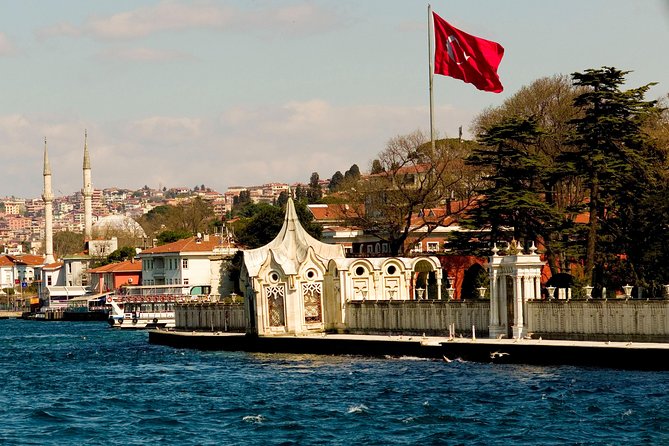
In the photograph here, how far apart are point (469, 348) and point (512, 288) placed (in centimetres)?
373

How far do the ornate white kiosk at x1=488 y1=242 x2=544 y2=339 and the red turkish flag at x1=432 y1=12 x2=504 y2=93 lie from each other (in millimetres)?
11490

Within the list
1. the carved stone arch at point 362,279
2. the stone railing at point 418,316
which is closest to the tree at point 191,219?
the carved stone arch at point 362,279

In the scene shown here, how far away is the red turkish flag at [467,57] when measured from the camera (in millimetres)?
60250

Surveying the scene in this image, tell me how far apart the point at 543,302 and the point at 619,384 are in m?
11.1

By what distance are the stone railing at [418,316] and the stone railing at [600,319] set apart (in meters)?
3.43

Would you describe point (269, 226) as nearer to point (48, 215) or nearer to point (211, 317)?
point (211, 317)

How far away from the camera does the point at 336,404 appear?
3753cm

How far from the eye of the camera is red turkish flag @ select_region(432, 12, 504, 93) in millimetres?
60250

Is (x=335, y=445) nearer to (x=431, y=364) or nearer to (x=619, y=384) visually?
(x=619, y=384)

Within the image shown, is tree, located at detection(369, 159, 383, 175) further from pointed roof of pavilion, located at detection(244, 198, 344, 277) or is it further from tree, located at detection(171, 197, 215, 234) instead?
tree, located at detection(171, 197, 215, 234)

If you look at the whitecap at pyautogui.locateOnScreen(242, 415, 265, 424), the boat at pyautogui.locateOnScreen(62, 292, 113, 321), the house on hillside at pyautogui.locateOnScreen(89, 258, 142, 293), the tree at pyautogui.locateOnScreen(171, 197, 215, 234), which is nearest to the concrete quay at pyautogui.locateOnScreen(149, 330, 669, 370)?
the whitecap at pyautogui.locateOnScreen(242, 415, 265, 424)

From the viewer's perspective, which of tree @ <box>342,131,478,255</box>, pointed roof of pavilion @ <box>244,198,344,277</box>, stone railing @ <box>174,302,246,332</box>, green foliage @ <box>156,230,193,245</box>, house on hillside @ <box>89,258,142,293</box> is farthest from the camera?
green foliage @ <box>156,230,193,245</box>

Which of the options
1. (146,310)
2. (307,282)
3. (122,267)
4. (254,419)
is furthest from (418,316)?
(122,267)

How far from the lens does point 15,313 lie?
15950cm
